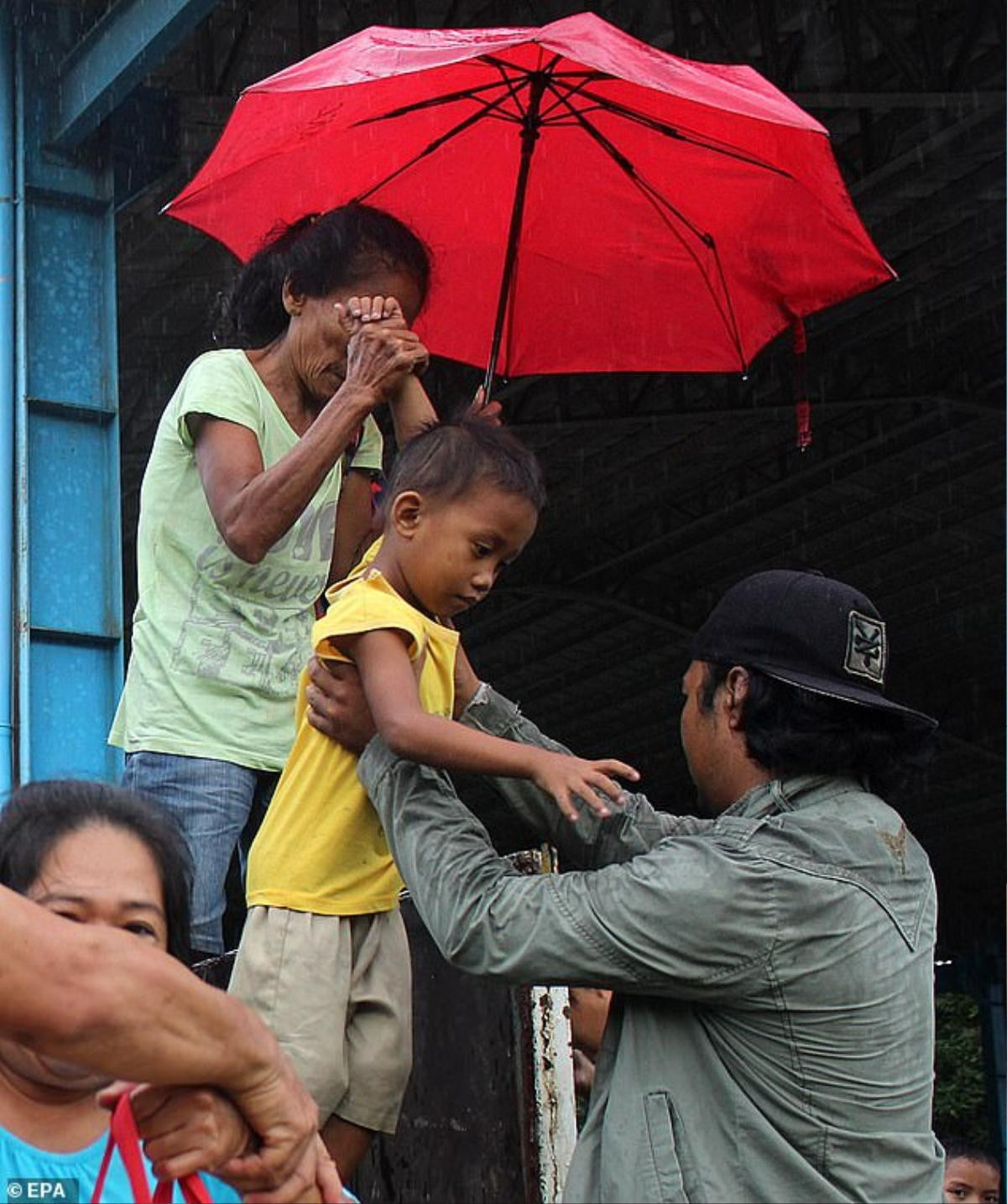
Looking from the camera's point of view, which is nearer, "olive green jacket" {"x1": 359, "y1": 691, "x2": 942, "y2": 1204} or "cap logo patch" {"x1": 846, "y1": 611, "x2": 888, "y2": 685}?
"olive green jacket" {"x1": 359, "y1": 691, "x2": 942, "y2": 1204}

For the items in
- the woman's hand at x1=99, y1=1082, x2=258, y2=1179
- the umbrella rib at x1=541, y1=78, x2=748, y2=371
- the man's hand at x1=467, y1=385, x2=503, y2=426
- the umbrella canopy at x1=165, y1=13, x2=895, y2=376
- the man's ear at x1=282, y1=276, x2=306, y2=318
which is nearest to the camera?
the woman's hand at x1=99, y1=1082, x2=258, y2=1179

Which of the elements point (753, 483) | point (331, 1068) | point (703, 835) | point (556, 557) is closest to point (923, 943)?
point (703, 835)

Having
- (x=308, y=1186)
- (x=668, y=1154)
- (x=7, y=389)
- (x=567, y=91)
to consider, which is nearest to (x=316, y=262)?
(x=567, y=91)

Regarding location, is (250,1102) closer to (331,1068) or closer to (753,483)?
(331,1068)

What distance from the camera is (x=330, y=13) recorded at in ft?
34.2

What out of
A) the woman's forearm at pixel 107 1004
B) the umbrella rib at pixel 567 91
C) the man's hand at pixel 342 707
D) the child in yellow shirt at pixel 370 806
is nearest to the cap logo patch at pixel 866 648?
the child in yellow shirt at pixel 370 806

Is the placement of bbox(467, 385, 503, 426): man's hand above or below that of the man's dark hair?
above

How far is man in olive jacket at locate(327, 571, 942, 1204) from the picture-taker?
9.21 ft

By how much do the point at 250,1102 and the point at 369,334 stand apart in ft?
7.64

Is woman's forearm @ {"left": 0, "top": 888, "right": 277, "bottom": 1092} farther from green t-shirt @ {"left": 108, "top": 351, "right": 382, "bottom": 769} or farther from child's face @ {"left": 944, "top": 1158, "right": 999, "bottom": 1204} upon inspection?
child's face @ {"left": 944, "top": 1158, "right": 999, "bottom": 1204}

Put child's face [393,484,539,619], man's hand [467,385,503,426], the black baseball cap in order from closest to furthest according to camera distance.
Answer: the black baseball cap
child's face [393,484,539,619]
man's hand [467,385,503,426]

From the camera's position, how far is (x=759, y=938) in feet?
9.27

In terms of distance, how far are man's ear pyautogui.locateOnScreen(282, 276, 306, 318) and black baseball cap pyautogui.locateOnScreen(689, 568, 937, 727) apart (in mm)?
1474

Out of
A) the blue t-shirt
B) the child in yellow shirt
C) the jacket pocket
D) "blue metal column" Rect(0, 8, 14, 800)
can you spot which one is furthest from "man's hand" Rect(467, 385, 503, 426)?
"blue metal column" Rect(0, 8, 14, 800)
